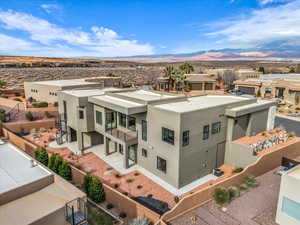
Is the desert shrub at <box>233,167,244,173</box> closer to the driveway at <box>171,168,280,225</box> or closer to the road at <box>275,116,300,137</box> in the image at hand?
the driveway at <box>171,168,280,225</box>

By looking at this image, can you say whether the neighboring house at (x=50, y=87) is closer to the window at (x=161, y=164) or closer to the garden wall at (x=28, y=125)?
the garden wall at (x=28, y=125)

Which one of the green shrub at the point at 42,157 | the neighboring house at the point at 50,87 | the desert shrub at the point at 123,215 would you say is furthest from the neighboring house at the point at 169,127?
the neighboring house at the point at 50,87

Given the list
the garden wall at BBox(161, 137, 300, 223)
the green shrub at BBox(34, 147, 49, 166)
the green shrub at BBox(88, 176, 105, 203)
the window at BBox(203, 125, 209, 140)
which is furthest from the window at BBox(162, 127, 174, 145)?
the green shrub at BBox(34, 147, 49, 166)

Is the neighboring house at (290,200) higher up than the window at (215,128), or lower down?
lower down

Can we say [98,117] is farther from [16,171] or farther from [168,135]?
[16,171]

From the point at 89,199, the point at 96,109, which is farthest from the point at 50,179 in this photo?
the point at 96,109

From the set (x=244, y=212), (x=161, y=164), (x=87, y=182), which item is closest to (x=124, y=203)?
(x=87, y=182)
